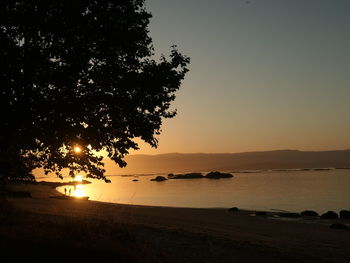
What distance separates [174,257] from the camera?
631 inches

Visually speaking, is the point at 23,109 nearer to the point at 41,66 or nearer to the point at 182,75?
the point at 41,66

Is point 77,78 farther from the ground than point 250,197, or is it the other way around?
point 77,78

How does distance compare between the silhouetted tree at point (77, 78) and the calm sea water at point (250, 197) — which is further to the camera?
the calm sea water at point (250, 197)

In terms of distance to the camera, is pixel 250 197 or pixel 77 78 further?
pixel 250 197

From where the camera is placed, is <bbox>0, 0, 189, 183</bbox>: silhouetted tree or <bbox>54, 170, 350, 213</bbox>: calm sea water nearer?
<bbox>0, 0, 189, 183</bbox>: silhouetted tree

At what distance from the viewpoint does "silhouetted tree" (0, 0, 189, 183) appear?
1575 centimetres

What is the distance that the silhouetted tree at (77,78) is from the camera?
1575cm

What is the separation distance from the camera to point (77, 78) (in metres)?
16.4

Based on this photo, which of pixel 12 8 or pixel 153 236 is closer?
pixel 12 8

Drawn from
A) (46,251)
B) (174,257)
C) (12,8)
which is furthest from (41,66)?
(174,257)

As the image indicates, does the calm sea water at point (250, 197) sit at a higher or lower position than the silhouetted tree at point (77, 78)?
lower

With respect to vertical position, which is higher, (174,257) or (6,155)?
(6,155)

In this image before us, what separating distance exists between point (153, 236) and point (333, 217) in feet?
116

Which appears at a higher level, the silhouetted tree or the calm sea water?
the silhouetted tree
